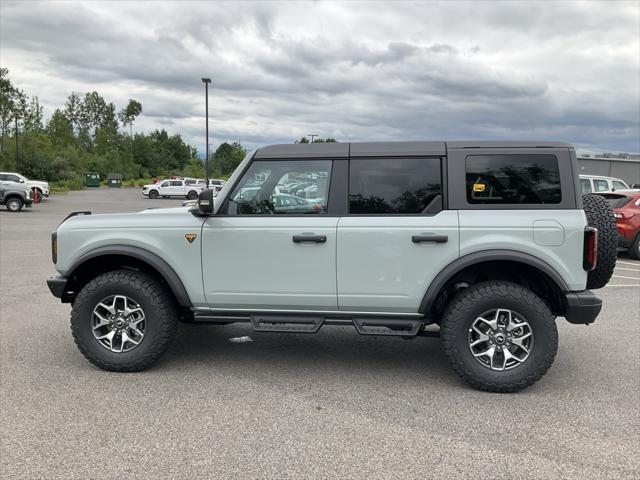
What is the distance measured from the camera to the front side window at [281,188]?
4.30m

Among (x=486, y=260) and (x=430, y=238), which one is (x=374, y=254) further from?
(x=486, y=260)

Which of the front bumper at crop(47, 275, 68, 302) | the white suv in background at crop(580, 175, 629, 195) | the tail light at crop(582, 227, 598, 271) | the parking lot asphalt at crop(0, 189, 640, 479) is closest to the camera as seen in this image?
the parking lot asphalt at crop(0, 189, 640, 479)

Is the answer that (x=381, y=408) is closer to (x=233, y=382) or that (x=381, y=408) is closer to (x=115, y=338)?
(x=233, y=382)

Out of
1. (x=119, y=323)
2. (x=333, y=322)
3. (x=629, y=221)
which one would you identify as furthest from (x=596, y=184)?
(x=119, y=323)

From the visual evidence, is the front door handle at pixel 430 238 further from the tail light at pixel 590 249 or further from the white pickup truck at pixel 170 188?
the white pickup truck at pixel 170 188

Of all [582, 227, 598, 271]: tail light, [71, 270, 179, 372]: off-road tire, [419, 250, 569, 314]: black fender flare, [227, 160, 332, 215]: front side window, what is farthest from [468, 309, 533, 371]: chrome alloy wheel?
[71, 270, 179, 372]: off-road tire

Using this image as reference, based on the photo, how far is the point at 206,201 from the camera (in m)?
4.21

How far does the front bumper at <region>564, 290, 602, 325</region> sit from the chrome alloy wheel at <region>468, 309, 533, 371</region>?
332mm

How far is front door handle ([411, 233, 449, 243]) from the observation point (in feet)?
13.2

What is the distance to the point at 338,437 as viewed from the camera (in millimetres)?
3340

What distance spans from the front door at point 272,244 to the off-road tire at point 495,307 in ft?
3.14

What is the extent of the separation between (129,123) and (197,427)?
125m

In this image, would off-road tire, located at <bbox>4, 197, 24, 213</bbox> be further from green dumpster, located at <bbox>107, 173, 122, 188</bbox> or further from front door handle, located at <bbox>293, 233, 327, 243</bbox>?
green dumpster, located at <bbox>107, 173, 122, 188</bbox>

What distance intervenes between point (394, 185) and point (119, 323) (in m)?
2.51
